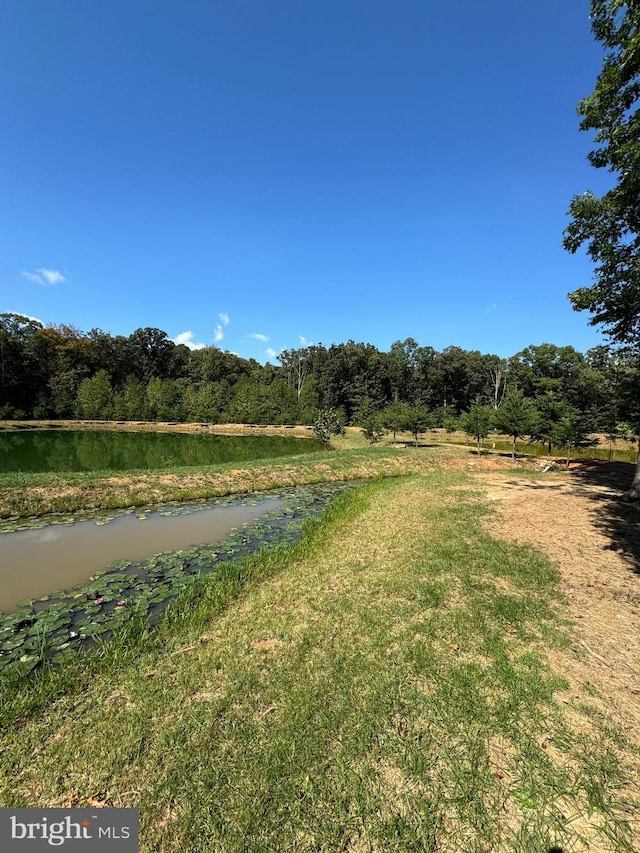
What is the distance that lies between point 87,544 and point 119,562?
A: 186 cm

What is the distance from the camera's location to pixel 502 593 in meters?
5.76

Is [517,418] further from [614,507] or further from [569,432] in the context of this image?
[614,507]

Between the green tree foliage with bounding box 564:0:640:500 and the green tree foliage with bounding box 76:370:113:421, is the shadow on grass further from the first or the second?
the green tree foliage with bounding box 76:370:113:421

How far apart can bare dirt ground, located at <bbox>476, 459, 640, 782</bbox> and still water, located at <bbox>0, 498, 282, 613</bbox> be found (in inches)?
308

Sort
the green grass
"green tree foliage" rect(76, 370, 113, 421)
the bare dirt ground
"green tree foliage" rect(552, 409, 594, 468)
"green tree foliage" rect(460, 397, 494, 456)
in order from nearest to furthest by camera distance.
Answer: the bare dirt ground, the green grass, "green tree foliage" rect(552, 409, 594, 468), "green tree foliage" rect(460, 397, 494, 456), "green tree foliage" rect(76, 370, 113, 421)

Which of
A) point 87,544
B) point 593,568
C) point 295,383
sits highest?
point 295,383

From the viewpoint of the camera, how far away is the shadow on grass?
7625mm

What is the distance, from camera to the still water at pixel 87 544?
686 centimetres
